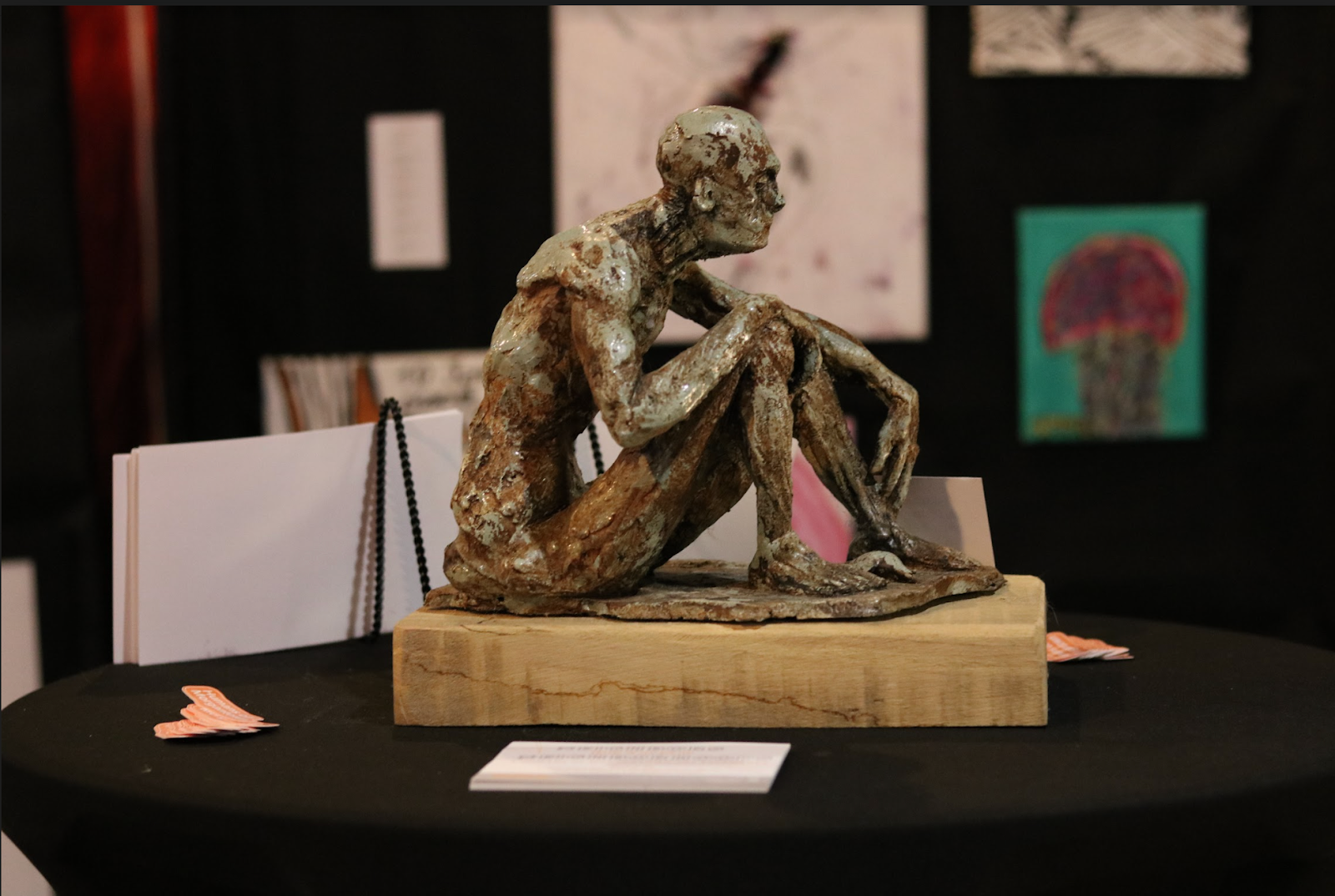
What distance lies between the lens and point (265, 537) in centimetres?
271

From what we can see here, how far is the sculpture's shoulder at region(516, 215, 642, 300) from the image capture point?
2.21 metres

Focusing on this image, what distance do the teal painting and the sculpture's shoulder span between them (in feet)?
7.14

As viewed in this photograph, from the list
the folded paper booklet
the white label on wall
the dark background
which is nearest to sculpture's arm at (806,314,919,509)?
the folded paper booklet

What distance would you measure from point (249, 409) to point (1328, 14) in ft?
11.4

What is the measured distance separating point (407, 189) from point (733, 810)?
2.90m

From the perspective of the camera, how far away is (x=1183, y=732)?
197 centimetres

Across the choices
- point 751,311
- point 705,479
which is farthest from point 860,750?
point 751,311

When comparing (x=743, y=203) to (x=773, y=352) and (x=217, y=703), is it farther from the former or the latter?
(x=217, y=703)

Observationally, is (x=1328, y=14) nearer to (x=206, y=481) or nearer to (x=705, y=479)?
(x=705, y=479)

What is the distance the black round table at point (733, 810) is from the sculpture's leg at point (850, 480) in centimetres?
37

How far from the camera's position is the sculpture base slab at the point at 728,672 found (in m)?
2.08

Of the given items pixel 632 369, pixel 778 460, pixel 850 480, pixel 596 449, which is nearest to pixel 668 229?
pixel 632 369

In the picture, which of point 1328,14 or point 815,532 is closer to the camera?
point 815,532

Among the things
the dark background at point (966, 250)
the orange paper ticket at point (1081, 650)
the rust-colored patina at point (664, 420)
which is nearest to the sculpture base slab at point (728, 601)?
the rust-colored patina at point (664, 420)
